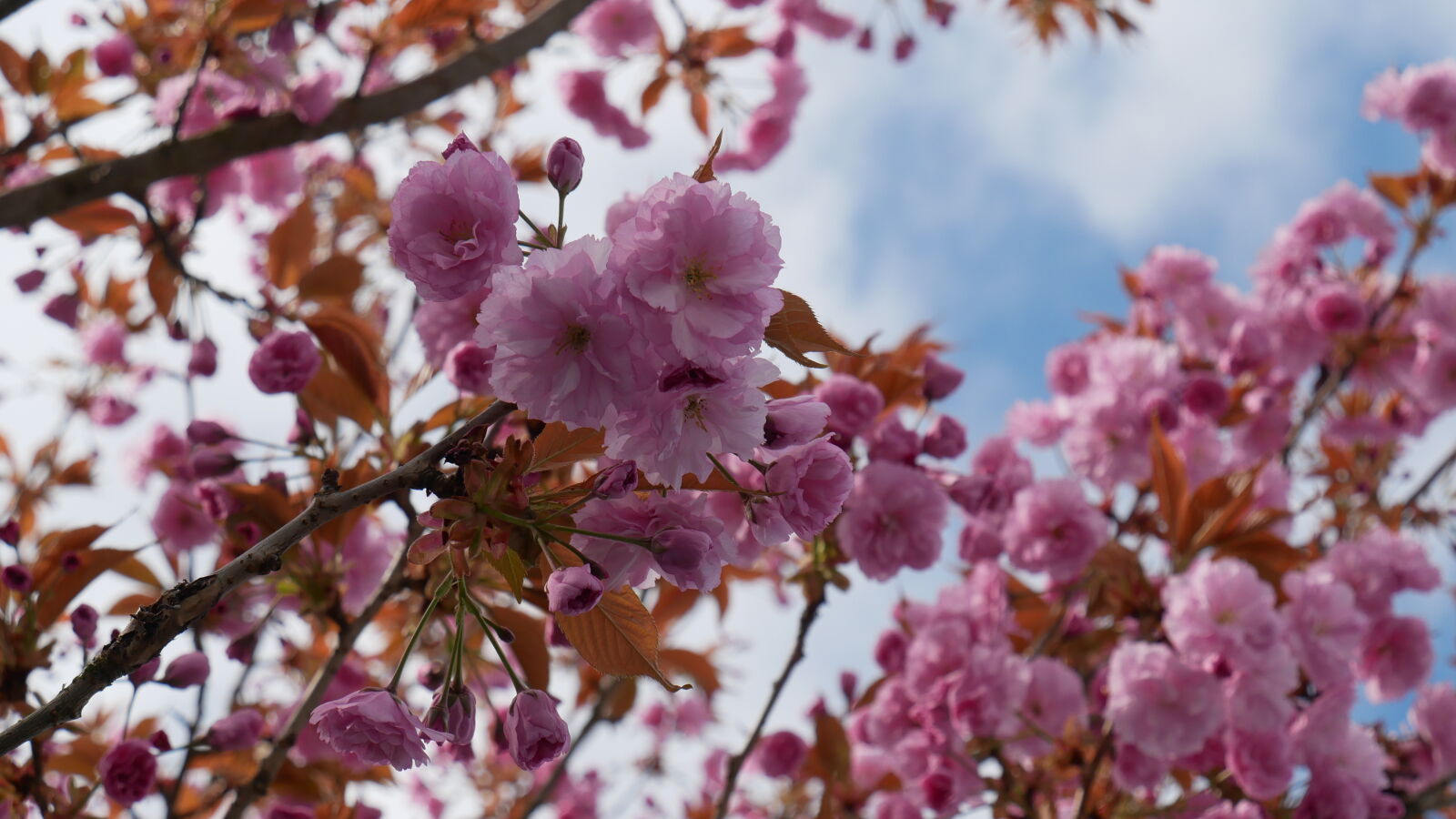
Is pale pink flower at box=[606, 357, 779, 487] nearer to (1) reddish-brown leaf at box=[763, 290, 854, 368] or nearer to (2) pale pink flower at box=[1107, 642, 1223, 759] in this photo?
(1) reddish-brown leaf at box=[763, 290, 854, 368]

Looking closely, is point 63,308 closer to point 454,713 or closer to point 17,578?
point 17,578

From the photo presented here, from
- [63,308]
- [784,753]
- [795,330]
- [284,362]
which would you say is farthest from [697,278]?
[63,308]

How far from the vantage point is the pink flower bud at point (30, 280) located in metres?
2.16

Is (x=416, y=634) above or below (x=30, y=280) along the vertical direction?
below

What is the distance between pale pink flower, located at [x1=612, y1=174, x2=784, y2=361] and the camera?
69cm

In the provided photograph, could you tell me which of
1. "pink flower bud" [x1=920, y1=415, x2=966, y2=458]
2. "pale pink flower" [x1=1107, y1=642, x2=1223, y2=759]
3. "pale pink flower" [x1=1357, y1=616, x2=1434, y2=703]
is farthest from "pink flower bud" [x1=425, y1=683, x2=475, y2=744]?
"pale pink flower" [x1=1357, y1=616, x2=1434, y2=703]

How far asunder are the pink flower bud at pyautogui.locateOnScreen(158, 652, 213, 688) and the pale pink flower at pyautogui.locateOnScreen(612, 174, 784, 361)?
82cm

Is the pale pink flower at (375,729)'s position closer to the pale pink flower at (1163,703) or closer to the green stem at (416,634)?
the green stem at (416,634)

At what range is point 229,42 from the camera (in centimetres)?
210

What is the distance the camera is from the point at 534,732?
31.4 inches

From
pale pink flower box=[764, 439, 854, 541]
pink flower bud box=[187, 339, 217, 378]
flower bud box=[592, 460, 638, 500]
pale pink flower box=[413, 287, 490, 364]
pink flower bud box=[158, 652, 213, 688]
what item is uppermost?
pink flower bud box=[187, 339, 217, 378]

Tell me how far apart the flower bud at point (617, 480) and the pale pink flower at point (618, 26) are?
8.34ft

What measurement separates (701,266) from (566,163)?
0.24m

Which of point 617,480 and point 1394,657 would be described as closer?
point 617,480
